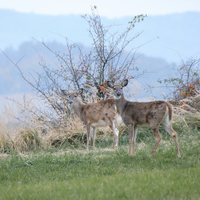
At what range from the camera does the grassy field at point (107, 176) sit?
4.98 metres

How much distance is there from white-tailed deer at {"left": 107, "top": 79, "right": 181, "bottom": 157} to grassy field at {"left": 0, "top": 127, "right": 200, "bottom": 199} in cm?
51

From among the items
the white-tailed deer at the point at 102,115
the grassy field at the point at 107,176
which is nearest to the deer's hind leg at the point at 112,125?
the white-tailed deer at the point at 102,115

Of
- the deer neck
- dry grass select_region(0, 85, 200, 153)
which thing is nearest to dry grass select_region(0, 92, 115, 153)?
dry grass select_region(0, 85, 200, 153)

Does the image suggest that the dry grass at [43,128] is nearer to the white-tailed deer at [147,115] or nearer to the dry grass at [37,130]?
the dry grass at [37,130]

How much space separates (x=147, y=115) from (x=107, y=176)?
218cm

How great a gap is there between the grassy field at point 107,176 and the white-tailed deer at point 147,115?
507mm

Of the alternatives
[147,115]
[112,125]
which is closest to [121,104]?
[147,115]

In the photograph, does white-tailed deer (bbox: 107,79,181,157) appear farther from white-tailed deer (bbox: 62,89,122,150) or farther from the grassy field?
white-tailed deer (bbox: 62,89,122,150)

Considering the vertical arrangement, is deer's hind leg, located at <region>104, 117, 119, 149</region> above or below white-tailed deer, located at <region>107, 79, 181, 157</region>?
below

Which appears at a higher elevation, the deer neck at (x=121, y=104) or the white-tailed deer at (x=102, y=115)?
the deer neck at (x=121, y=104)

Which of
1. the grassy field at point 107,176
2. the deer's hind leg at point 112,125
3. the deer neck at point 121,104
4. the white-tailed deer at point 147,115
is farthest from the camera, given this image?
the deer's hind leg at point 112,125

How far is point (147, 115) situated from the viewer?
7.98 metres

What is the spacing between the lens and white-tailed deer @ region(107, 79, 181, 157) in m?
7.88

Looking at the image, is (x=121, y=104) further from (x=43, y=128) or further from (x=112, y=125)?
(x=43, y=128)
